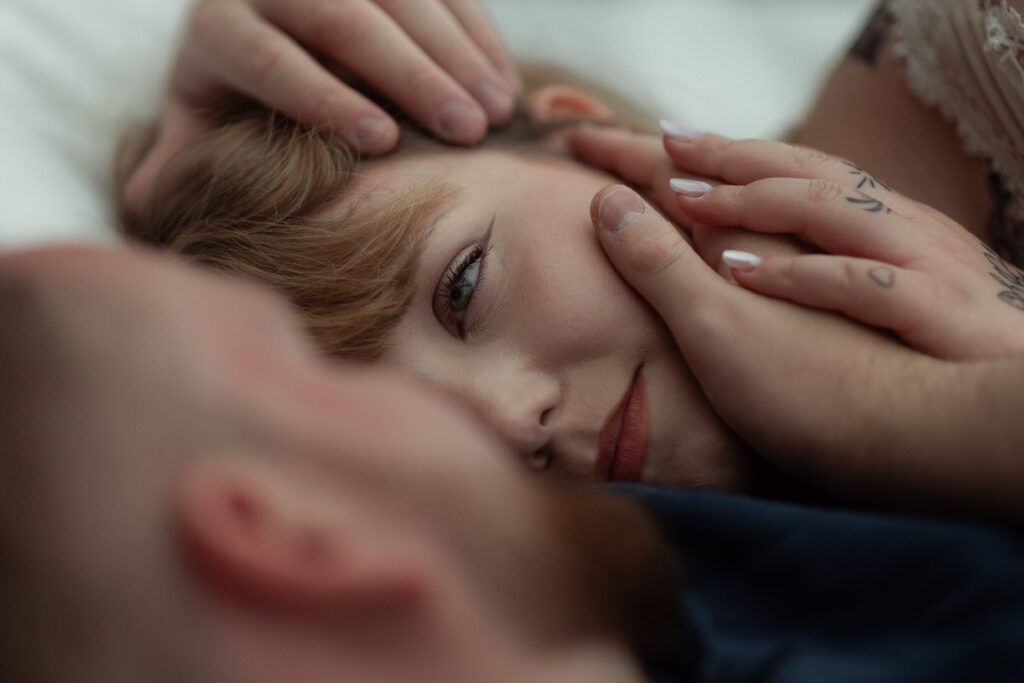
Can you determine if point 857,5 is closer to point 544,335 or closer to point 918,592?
point 544,335

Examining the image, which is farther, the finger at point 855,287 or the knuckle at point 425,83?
the knuckle at point 425,83

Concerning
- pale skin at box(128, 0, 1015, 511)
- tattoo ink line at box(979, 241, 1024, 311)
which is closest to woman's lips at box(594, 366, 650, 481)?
tattoo ink line at box(979, 241, 1024, 311)

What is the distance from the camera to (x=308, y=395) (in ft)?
1.38

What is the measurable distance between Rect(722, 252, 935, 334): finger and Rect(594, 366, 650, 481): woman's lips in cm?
16

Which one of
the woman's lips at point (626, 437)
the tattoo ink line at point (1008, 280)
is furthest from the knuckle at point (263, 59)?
the tattoo ink line at point (1008, 280)

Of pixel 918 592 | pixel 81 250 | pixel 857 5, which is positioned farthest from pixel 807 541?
pixel 857 5

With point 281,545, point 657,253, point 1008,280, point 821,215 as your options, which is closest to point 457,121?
point 657,253

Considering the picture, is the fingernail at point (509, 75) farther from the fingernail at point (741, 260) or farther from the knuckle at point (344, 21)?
the fingernail at point (741, 260)

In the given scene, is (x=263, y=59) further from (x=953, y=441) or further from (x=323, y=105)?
(x=953, y=441)

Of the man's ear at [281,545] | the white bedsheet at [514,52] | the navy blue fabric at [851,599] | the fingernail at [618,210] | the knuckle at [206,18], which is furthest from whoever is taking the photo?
the white bedsheet at [514,52]

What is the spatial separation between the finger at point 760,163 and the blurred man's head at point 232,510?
22.8 inches

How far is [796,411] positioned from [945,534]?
0.51ft

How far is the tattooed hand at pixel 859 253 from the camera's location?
0.74 metres

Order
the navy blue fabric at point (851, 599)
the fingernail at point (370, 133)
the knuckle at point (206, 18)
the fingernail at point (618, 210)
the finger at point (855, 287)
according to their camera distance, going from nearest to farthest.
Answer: the navy blue fabric at point (851, 599)
the finger at point (855, 287)
the fingernail at point (618, 210)
the fingernail at point (370, 133)
the knuckle at point (206, 18)
